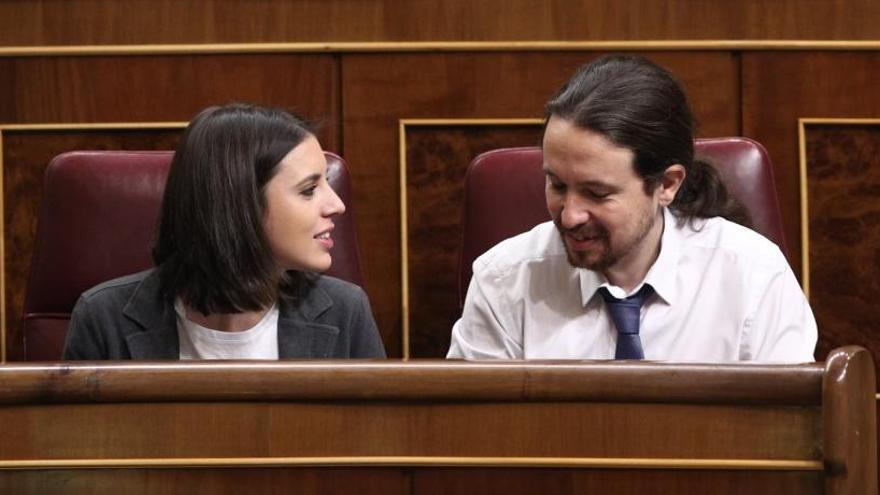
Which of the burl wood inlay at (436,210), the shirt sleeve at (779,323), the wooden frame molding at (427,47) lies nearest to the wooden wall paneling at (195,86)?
the wooden frame molding at (427,47)

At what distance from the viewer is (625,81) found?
115cm

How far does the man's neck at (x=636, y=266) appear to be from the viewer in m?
1.16

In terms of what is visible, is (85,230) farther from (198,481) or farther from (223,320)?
(198,481)

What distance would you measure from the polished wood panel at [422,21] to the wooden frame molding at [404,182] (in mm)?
102

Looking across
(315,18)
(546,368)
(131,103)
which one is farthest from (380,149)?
(546,368)

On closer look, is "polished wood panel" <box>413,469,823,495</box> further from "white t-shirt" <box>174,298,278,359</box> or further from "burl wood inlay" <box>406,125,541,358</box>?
"burl wood inlay" <box>406,125,541,358</box>

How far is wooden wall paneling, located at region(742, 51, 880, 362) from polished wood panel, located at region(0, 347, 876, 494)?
872 mm

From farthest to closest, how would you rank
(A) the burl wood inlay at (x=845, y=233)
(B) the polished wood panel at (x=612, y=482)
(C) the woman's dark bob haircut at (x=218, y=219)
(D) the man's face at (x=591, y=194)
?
(A) the burl wood inlay at (x=845, y=233) < (C) the woman's dark bob haircut at (x=218, y=219) < (D) the man's face at (x=591, y=194) < (B) the polished wood panel at (x=612, y=482)

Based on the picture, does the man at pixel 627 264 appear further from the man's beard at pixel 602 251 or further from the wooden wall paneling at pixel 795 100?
the wooden wall paneling at pixel 795 100

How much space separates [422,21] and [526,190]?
39cm

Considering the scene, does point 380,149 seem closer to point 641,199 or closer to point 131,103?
point 131,103

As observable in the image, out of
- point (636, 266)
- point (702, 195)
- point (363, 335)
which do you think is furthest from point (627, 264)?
point (363, 335)

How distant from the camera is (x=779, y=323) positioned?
1136mm

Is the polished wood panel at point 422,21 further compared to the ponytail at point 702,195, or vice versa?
the polished wood panel at point 422,21
